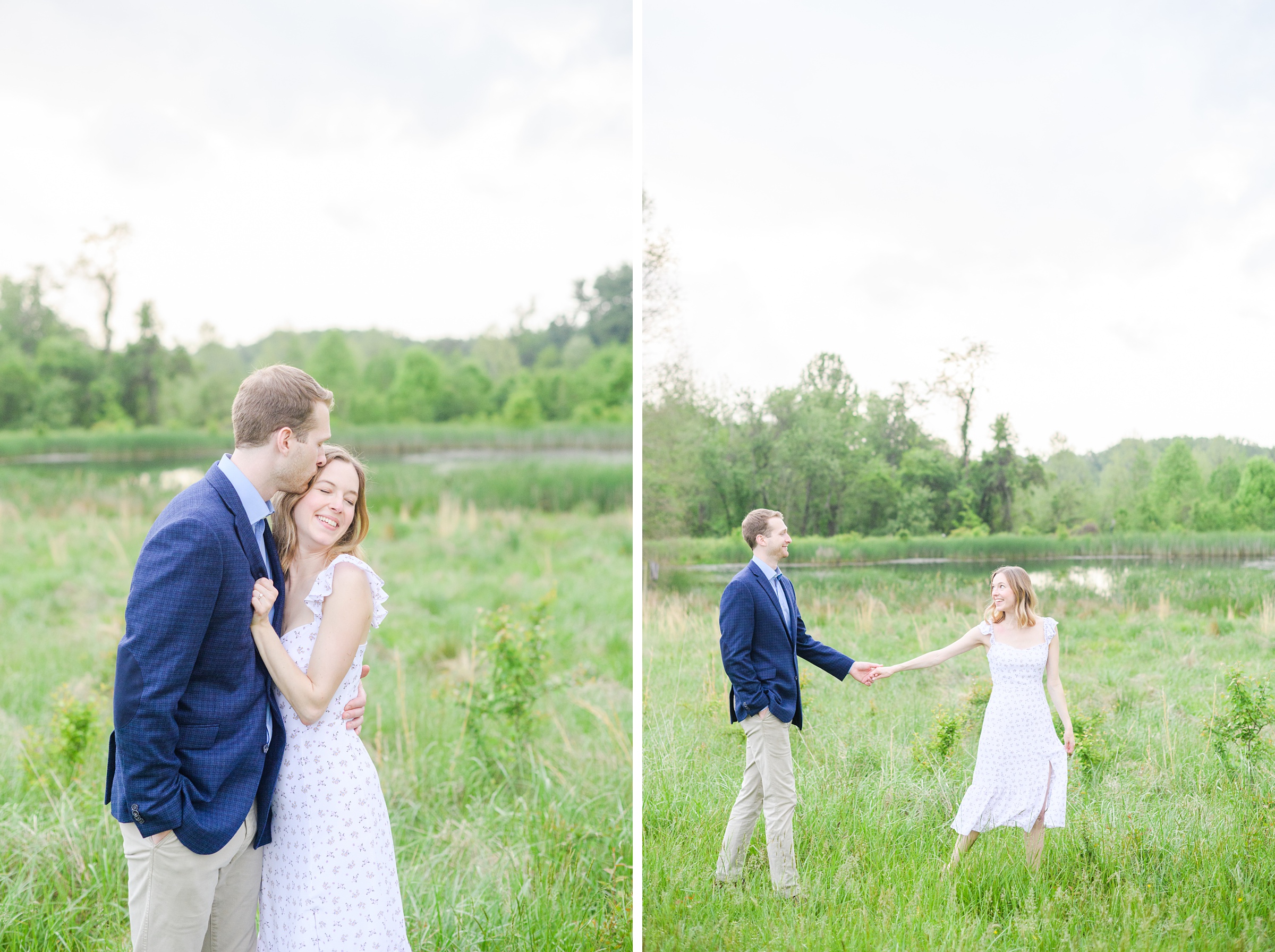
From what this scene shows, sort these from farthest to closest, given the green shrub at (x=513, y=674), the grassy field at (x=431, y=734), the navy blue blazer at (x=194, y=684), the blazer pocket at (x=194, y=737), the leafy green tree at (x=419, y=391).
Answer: the leafy green tree at (x=419, y=391) < the green shrub at (x=513, y=674) < the grassy field at (x=431, y=734) < the blazer pocket at (x=194, y=737) < the navy blue blazer at (x=194, y=684)

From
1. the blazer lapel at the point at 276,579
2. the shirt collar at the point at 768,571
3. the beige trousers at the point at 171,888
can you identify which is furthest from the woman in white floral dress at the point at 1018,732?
the beige trousers at the point at 171,888

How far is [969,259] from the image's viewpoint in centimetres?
349

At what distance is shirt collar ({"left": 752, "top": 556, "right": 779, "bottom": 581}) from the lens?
126 inches

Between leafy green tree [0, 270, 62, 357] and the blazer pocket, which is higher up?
leafy green tree [0, 270, 62, 357]

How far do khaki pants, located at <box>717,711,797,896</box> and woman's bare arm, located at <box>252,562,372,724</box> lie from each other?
5.39 feet

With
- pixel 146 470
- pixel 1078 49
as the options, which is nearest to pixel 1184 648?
pixel 1078 49

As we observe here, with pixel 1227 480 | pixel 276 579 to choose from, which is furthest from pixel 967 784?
pixel 276 579

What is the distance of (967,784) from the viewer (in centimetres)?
319

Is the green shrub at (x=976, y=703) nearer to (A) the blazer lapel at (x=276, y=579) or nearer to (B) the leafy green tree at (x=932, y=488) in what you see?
(B) the leafy green tree at (x=932, y=488)

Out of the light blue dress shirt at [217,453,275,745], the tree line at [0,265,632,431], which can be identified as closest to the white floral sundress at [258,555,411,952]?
the light blue dress shirt at [217,453,275,745]

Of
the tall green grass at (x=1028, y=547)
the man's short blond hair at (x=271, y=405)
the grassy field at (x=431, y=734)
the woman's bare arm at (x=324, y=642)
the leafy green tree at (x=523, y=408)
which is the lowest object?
the grassy field at (x=431, y=734)

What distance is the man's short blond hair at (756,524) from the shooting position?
328 cm

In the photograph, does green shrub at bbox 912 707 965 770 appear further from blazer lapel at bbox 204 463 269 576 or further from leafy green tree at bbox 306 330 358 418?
leafy green tree at bbox 306 330 358 418

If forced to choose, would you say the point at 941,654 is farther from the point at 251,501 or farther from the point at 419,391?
the point at 419,391
